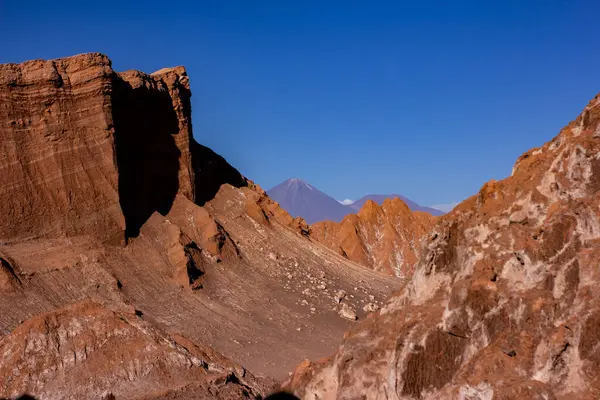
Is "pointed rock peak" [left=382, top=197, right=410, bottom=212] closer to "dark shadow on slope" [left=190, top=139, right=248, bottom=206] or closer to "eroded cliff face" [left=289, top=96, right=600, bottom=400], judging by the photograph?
"dark shadow on slope" [left=190, top=139, right=248, bottom=206]

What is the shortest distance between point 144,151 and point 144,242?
7227mm

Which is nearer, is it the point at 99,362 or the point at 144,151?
the point at 99,362

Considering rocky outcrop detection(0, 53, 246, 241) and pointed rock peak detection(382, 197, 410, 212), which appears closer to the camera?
rocky outcrop detection(0, 53, 246, 241)

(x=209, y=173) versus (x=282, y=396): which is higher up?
(x=209, y=173)

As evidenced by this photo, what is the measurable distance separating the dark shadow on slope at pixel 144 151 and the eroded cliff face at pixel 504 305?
32.0m

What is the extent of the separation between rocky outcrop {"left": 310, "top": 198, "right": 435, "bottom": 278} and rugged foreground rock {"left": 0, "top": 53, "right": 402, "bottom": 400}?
59.2 feet

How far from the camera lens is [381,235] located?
249 ft

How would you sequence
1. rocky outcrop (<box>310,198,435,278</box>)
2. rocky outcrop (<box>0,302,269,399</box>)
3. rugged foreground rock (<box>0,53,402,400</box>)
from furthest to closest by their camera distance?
rocky outcrop (<box>310,198,435,278</box>), rugged foreground rock (<box>0,53,402,400</box>), rocky outcrop (<box>0,302,269,399</box>)

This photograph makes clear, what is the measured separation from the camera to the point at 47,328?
23391 millimetres

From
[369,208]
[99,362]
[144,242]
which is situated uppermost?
[369,208]

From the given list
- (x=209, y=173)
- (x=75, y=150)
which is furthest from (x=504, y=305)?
(x=209, y=173)

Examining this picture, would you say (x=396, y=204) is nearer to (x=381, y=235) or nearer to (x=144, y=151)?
(x=381, y=235)

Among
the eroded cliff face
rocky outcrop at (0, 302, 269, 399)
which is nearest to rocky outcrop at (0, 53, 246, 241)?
rocky outcrop at (0, 302, 269, 399)

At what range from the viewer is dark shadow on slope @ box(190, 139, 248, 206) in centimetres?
5209
